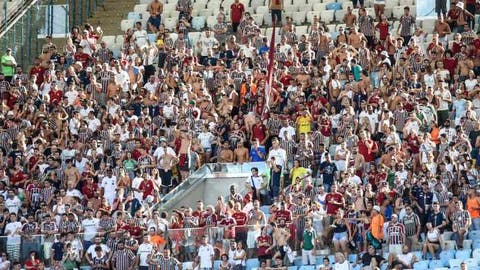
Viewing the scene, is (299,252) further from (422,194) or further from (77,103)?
(77,103)

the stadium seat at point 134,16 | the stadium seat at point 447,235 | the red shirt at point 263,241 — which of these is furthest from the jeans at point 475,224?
the stadium seat at point 134,16

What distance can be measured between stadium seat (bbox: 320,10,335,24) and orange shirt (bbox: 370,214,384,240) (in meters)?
13.5

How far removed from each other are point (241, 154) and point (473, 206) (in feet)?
20.5

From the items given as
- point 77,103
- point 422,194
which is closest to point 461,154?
point 422,194

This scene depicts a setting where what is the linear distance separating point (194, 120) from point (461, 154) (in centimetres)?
680

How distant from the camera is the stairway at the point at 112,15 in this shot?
53250mm

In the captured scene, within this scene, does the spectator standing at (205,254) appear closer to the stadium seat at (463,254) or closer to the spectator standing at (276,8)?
the stadium seat at (463,254)

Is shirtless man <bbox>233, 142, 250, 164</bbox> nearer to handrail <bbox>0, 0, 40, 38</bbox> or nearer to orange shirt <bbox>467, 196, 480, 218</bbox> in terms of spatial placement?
orange shirt <bbox>467, 196, 480, 218</bbox>

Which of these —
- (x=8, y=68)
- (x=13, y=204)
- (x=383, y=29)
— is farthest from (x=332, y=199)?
(x=8, y=68)

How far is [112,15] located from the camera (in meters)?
54.0

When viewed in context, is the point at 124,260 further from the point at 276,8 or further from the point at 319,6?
the point at 319,6

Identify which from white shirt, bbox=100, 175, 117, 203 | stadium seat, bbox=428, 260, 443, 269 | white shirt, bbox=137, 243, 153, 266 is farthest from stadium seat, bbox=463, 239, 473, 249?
white shirt, bbox=100, 175, 117, 203

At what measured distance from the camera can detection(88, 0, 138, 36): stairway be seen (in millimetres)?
53250

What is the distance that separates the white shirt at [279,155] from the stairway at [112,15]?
12.3m
